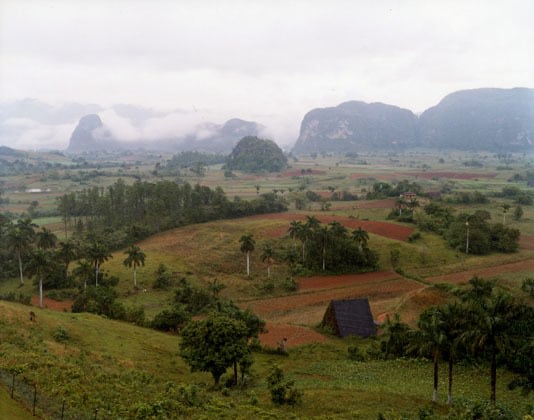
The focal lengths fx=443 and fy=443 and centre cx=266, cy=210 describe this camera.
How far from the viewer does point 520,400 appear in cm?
3083

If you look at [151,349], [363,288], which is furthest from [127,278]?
[363,288]

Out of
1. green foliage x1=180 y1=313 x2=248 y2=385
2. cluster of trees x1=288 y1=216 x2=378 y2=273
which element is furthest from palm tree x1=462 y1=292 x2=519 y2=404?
cluster of trees x1=288 y1=216 x2=378 y2=273

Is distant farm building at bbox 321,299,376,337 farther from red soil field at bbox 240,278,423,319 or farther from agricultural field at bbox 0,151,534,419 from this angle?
red soil field at bbox 240,278,423,319

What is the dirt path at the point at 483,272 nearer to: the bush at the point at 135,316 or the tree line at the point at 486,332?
the tree line at the point at 486,332

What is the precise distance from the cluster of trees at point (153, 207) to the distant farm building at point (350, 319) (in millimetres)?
59132

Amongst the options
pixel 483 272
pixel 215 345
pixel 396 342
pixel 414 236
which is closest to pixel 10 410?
pixel 215 345

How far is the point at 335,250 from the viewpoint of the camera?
7750cm

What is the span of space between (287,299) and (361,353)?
75.9 ft

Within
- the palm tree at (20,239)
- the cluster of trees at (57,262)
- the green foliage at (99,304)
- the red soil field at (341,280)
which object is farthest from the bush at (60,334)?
the red soil field at (341,280)

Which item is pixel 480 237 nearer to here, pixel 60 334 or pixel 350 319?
pixel 350 319

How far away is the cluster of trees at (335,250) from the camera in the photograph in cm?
7662

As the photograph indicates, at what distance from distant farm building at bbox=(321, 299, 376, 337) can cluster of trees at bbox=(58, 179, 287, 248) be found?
59132 mm

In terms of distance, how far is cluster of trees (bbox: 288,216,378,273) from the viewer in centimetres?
7662

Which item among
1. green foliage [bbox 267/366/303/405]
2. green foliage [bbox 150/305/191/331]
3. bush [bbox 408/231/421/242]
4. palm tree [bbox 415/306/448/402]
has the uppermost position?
palm tree [bbox 415/306/448/402]
